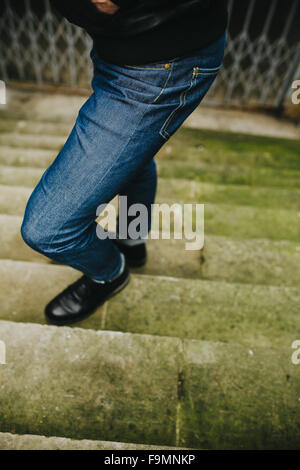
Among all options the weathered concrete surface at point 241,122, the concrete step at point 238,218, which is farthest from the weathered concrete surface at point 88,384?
the weathered concrete surface at point 241,122

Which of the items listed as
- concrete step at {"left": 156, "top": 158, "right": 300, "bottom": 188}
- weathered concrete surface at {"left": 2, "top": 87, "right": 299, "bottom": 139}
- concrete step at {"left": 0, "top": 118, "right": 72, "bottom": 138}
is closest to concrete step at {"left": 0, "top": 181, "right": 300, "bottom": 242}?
concrete step at {"left": 156, "top": 158, "right": 300, "bottom": 188}

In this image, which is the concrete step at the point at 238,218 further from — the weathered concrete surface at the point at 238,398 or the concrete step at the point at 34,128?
the concrete step at the point at 34,128

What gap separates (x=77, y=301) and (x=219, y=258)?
30.5 inches

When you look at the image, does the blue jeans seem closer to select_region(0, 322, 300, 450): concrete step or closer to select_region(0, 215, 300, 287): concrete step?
select_region(0, 322, 300, 450): concrete step

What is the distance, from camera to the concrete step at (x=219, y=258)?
5.40 ft

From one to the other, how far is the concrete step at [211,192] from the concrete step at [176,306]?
867 millimetres

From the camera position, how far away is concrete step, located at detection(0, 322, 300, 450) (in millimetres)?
1006

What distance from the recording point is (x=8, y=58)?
6.12 meters

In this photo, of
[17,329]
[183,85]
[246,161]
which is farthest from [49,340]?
[246,161]

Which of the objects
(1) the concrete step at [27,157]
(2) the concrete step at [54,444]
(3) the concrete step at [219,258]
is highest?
(1) the concrete step at [27,157]

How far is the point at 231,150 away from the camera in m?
3.00

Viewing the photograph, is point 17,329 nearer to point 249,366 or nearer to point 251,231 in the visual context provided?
point 249,366

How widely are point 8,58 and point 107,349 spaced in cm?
668

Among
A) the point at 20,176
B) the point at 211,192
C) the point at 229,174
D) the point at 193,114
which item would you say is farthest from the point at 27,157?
the point at 193,114
